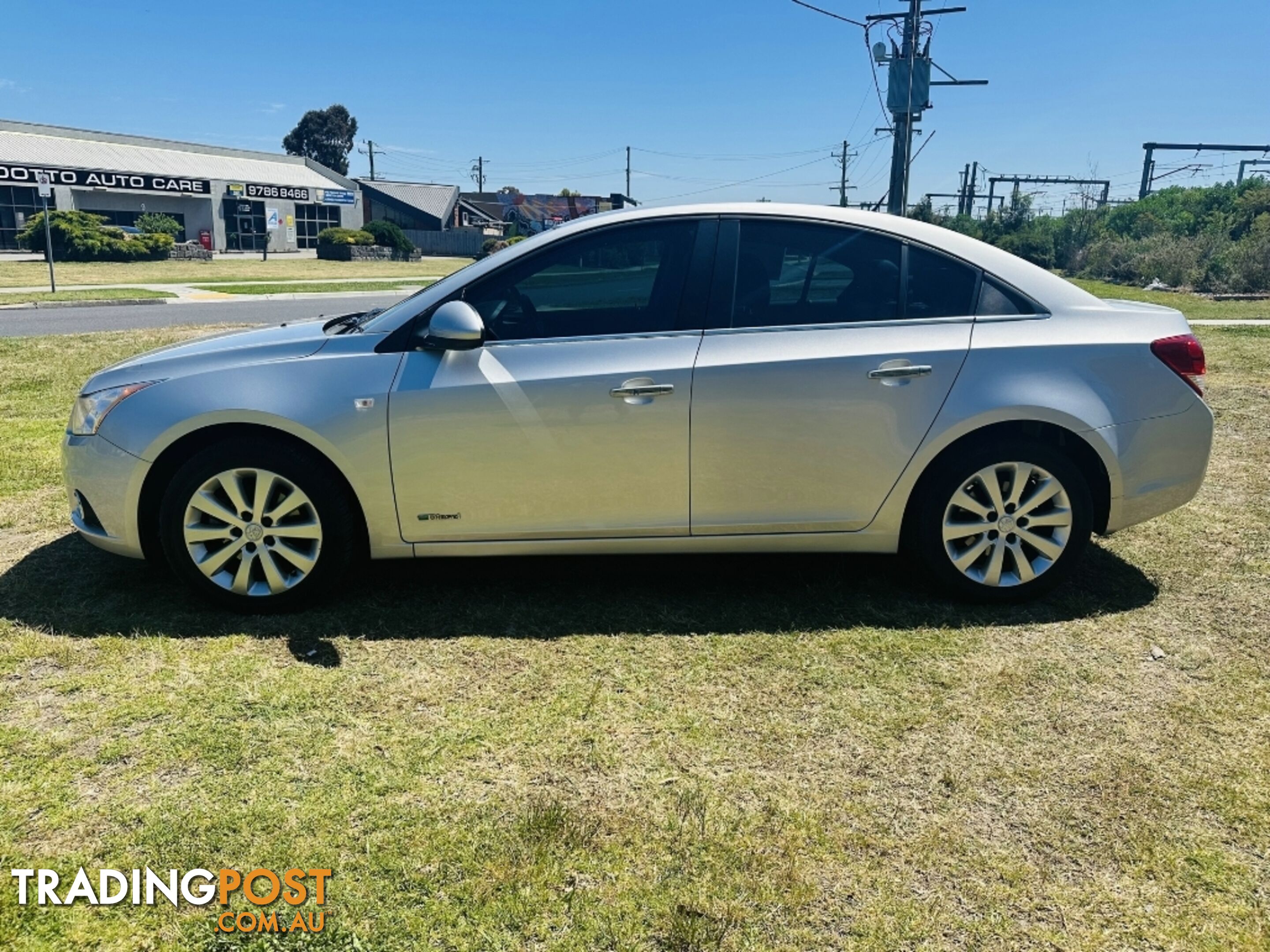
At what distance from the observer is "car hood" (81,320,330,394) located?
3949 mm

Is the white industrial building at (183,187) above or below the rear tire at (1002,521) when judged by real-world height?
above

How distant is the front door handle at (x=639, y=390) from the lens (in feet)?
12.5

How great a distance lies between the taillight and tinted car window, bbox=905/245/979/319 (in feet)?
2.67

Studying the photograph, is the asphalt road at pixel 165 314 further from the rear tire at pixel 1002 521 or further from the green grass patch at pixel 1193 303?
the green grass patch at pixel 1193 303

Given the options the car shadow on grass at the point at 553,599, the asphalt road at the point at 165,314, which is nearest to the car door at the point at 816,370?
the car shadow on grass at the point at 553,599

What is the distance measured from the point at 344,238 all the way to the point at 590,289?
4514cm

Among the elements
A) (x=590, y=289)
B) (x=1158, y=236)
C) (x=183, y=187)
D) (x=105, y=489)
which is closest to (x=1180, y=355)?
(x=590, y=289)

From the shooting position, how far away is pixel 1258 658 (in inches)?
146

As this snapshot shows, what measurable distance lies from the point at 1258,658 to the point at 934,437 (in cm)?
152

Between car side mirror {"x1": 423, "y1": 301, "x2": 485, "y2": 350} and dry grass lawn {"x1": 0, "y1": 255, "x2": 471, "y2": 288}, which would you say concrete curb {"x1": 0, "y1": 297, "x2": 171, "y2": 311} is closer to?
dry grass lawn {"x1": 0, "y1": 255, "x2": 471, "y2": 288}
